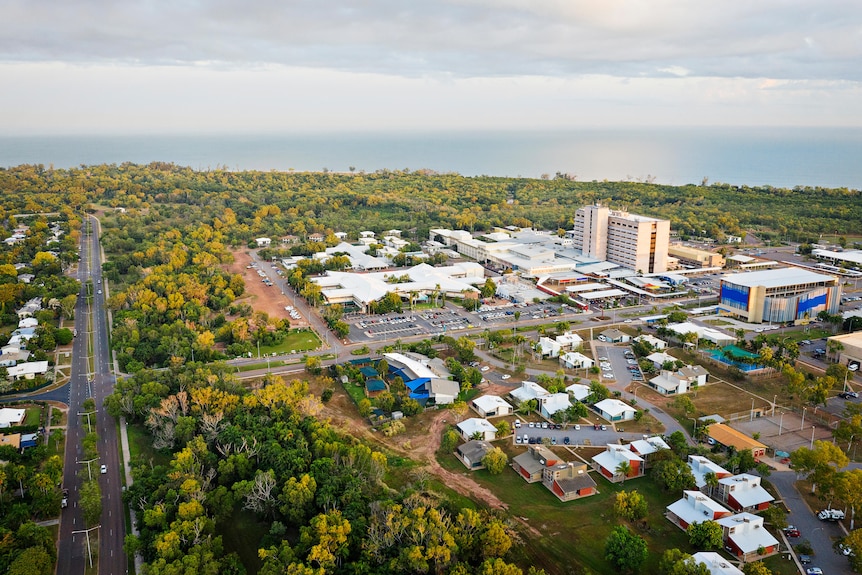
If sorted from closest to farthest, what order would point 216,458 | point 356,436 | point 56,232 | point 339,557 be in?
1. point 339,557
2. point 216,458
3. point 356,436
4. point 56,232

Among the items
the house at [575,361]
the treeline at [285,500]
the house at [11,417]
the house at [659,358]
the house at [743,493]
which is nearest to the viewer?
the treeline at [285,500]

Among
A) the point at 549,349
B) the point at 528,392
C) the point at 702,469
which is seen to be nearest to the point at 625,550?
the point at 702,469

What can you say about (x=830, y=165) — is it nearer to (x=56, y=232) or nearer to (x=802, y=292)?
(x=802, y=292)

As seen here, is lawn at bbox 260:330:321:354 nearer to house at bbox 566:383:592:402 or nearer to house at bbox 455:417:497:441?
house at bbox 455:417:497:441

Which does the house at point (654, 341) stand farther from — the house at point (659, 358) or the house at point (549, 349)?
the house at point (549, 349)

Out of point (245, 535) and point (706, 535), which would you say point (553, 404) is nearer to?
point (706, 535)

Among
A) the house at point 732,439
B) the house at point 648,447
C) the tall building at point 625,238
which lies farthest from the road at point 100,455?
the tall building at point 625,238

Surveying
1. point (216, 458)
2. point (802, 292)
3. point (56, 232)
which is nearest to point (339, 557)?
point (216, 458)
